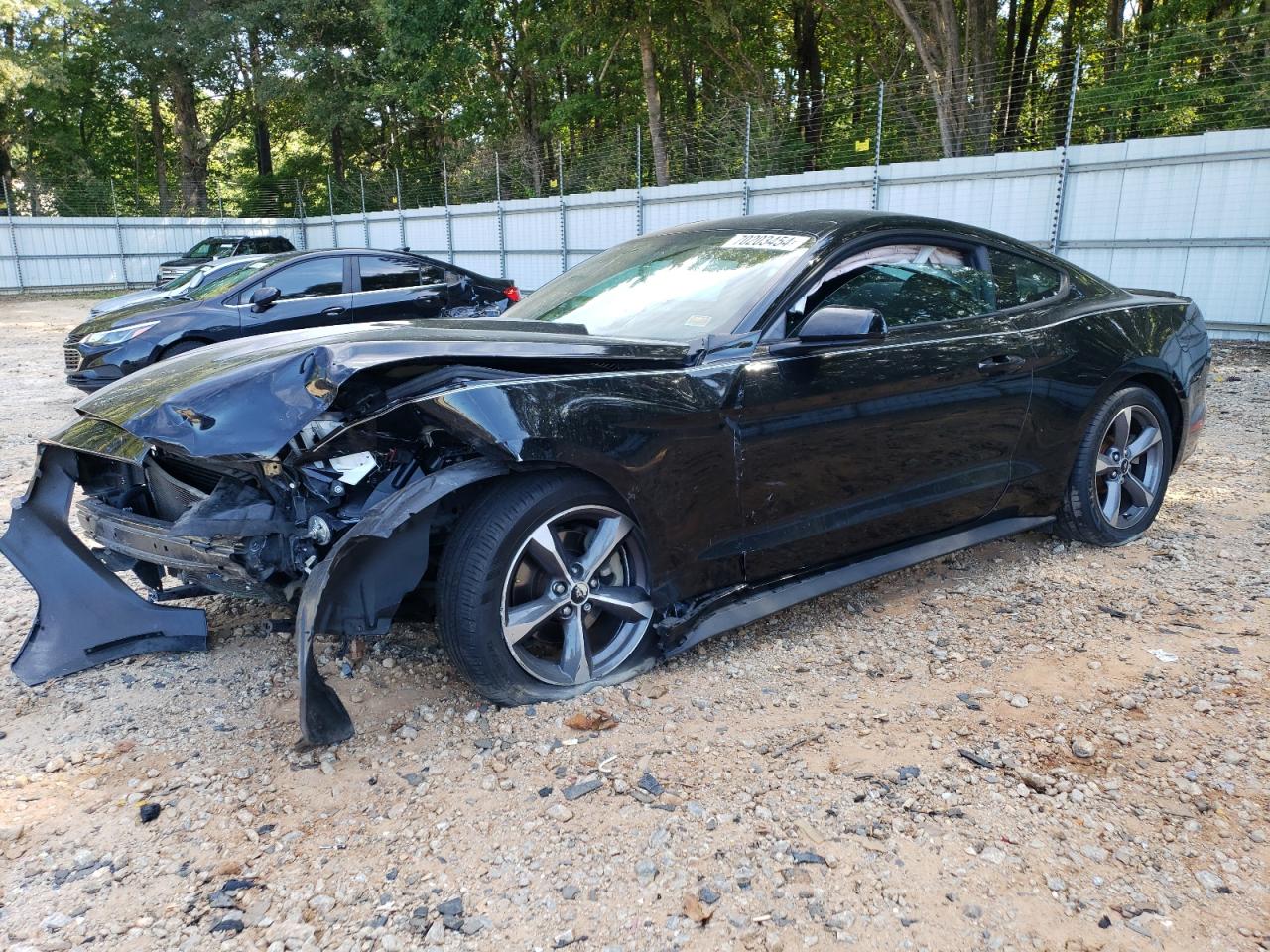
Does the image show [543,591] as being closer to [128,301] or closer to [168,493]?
[168,493]

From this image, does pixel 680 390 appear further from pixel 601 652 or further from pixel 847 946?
pixel 847 946

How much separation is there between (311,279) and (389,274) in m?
0.80

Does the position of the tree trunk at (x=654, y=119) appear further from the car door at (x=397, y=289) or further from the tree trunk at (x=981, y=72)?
the car door at (x=397, y=289)

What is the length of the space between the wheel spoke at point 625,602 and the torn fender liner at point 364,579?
56 centimetres

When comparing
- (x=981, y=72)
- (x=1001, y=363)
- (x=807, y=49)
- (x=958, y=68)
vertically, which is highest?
(x=807, y=49)

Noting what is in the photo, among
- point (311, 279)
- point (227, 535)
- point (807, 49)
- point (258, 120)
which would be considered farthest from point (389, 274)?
point (258, 120)

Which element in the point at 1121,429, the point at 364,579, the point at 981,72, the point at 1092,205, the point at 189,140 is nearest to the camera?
the point at 364,579

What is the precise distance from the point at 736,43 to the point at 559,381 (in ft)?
84.2

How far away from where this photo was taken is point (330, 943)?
2045 mm

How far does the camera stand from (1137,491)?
4.56m

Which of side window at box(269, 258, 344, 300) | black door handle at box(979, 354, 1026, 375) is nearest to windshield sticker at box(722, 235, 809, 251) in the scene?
black door handle at box(979, 354, 1026, 375)

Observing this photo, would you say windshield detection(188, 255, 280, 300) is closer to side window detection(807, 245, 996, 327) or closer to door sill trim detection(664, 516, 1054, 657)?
side window detection(807, 245, 996, 327)

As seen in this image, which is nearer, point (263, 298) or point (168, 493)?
point (168, 493)

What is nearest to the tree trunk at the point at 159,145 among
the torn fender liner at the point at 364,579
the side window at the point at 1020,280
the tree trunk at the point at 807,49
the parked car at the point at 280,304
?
A: the tree trunk at the point at 807,49
